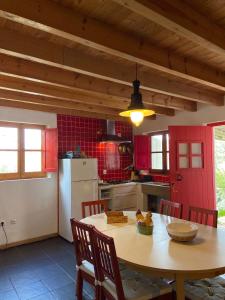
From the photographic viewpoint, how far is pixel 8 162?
13.5 ft

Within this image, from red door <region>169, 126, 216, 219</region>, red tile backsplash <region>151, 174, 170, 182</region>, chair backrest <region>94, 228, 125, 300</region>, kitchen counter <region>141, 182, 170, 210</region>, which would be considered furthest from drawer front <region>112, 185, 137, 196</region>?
chair backrest <region>94, 228, 125, 300</region>

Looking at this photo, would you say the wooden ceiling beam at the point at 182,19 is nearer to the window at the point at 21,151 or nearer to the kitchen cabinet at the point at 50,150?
the kitchen cabinet at the point at 50,150

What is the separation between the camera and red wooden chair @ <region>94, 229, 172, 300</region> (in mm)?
1643

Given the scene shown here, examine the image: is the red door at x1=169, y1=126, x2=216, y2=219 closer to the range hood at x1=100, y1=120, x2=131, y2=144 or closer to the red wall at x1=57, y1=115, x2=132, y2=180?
the range hood at x1=100, y1=120, x2=131, y2=144

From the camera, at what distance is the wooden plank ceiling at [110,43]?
1.63 meters

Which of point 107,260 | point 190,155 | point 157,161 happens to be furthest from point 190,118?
point 107,260

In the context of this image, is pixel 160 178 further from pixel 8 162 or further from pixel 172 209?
pixel 8 162

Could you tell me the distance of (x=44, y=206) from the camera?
4.38 m

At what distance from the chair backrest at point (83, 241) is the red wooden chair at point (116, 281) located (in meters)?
0.08

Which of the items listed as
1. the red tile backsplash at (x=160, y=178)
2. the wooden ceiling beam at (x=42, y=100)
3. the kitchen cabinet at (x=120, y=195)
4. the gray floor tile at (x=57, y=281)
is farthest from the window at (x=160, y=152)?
the gray floor tile at (x=57, y=281)

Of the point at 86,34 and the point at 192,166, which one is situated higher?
the point at 86,34

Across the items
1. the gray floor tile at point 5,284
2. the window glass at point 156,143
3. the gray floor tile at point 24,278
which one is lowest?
the gray floor tile at point 24,278

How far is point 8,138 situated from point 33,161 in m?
0.61

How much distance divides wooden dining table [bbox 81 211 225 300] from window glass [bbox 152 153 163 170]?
9.80ft
